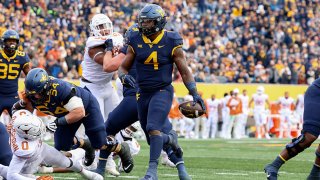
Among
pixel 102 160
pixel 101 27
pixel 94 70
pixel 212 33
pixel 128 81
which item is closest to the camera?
pixel 128 81

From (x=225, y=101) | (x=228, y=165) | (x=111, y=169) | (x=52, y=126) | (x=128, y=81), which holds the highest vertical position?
(x=128, y=81)

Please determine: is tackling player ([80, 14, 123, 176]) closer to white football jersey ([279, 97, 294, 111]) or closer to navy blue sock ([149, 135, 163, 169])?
navy blue sock ([149, 135, 163, 169])

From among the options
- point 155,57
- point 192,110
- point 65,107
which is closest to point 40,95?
point 65,107

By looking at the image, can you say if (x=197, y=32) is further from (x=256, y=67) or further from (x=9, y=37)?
(x=9, y=37)

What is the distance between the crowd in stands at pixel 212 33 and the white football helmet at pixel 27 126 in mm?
14027

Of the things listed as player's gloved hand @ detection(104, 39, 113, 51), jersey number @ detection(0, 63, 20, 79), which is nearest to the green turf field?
player's gloved hand @ detection(104, 39, 113, 51)

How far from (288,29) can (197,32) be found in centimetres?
345

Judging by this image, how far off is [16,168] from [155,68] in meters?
1.70

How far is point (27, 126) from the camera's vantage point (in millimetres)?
7234

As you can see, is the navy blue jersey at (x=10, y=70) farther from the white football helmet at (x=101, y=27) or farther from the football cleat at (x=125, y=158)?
the football cleat at (x=125, y=158)

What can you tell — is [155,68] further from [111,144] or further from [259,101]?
[259,101]

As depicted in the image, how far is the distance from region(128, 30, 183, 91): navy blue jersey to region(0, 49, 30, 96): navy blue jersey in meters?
4.35

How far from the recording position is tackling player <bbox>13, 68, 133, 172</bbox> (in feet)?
25.1

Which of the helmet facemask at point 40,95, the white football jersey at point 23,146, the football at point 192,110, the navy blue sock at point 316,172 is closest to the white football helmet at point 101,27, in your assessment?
the football at point 192,110
